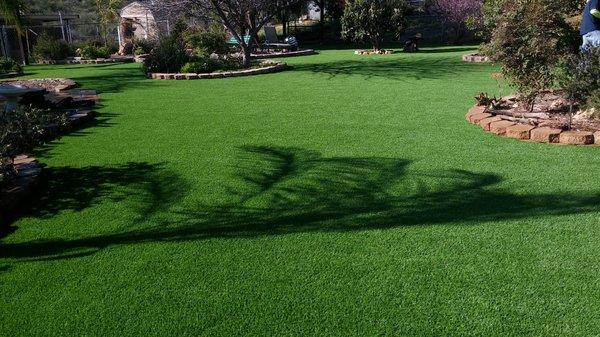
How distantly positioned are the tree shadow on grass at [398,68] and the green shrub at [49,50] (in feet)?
41.3

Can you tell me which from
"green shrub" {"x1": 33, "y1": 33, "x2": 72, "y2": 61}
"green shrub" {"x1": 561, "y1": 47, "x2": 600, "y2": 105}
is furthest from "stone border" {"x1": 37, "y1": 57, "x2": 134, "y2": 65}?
"green shrub" {"x1": 561, "y1": 47, "x2": 600, "y2": 105}

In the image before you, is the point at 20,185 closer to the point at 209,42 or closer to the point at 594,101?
the point at 594,101

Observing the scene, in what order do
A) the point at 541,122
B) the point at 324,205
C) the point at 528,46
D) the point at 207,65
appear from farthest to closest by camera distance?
the point at 207,65
the point at 528,46
the point at 541,122
the point at 324,205

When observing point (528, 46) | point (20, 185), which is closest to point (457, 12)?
point (528, 46)

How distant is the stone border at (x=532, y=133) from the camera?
581 centimetres

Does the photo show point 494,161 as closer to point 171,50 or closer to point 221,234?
point 221,234

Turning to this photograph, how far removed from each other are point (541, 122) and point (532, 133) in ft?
2.36

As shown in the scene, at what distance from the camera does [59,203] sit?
182 inches

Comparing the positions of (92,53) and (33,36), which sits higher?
(33,36)

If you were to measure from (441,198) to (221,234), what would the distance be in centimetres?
189

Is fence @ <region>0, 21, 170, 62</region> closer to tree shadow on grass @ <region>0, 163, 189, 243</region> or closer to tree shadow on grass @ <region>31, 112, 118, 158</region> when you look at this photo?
tree shadow on grass @ <region>31, 112, 118, 158</region>

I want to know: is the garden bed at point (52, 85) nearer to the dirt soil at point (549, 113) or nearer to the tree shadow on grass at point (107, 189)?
the tree shadow on grass at point (107, 189)

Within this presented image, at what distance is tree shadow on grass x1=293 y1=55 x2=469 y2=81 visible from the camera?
42.7 ft

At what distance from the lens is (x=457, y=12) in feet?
77.4
